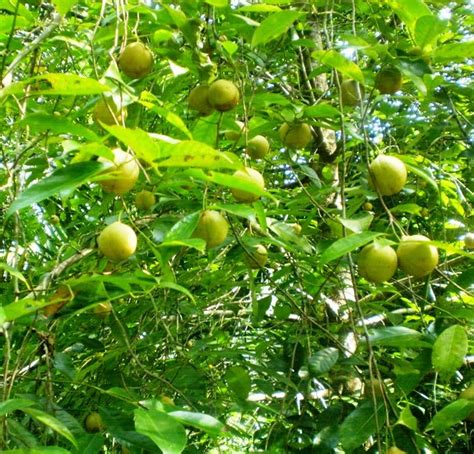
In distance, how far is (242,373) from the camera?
146 centimetres

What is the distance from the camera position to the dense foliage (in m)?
0.94

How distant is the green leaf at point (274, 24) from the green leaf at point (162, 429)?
66 centimetres

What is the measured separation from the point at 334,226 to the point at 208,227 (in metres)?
0.49

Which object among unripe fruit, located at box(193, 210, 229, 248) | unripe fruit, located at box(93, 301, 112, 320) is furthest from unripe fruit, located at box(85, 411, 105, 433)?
unripe fruit, located at box(193, 210, 229, 248)

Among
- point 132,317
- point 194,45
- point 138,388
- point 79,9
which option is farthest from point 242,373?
point 79,9

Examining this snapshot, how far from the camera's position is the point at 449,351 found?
1.08m

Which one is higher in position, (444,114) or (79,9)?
(79,9)

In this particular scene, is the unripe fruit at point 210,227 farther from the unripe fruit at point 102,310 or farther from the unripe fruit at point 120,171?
the unripe fruit at point 102,310

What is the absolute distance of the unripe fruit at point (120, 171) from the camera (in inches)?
34.1

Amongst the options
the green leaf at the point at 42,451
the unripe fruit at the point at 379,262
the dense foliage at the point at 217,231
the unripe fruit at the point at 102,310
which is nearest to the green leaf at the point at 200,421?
the dense foliage at the point at 217,231

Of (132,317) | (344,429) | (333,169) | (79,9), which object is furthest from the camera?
(79,9)

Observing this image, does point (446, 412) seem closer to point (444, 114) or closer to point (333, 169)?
point (444, 114)

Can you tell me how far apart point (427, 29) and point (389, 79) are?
0.52ft

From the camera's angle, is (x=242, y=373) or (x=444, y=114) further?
(x=444, y=114)
